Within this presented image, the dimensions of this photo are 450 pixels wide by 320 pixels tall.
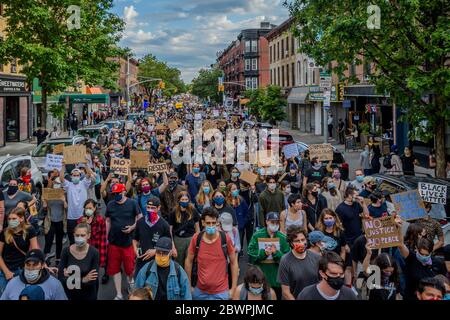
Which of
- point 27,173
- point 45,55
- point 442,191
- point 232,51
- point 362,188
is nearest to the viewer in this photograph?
point 442,191

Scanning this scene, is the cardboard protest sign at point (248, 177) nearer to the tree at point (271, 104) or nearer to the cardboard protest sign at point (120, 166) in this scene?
the cardboard protest sign at point (120, 166)

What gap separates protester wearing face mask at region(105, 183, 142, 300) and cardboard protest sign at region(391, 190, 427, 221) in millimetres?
4089

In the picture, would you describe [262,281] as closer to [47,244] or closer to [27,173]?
[47,244]

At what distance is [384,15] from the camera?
46.0 feet

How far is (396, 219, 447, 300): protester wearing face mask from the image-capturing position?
6.02 m

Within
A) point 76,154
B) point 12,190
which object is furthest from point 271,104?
point 12,190

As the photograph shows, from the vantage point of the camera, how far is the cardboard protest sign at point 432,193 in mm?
9172

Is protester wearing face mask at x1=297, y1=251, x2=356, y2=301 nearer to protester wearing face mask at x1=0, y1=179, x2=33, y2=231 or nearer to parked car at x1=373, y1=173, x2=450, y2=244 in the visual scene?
parked car at x1=373, y1=173, x2=450, y2=244

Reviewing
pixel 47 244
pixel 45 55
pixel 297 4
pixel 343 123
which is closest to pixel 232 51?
pixel 343 123

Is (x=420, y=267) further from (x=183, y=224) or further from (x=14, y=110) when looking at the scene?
(x=14, y=110)

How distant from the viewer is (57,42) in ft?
85.9

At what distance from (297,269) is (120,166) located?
7183 millimetres

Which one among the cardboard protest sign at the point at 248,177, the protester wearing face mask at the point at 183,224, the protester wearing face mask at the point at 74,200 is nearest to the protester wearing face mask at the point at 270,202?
the cardboard protest sign at the point at 248,177

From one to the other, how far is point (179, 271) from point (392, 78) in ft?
35.7
